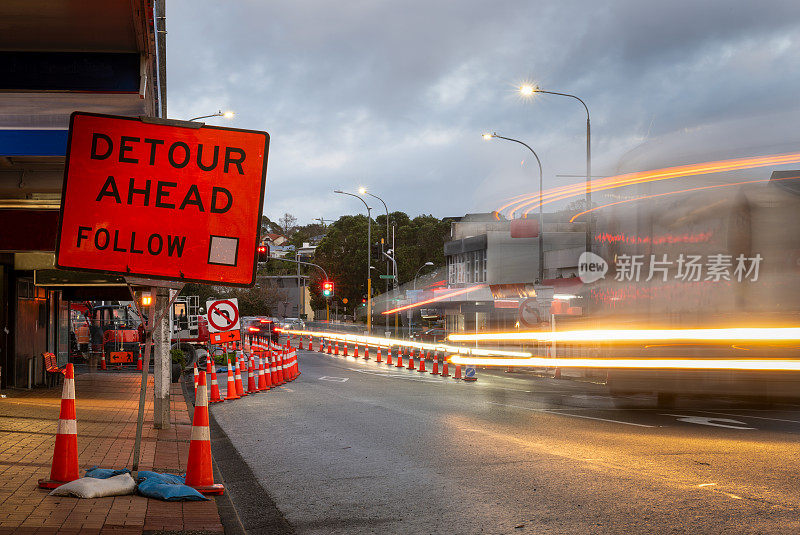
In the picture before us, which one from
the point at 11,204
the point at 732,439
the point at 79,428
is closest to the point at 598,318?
the point at 732,439

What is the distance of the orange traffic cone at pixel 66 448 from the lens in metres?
7.32

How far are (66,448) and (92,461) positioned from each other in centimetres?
178

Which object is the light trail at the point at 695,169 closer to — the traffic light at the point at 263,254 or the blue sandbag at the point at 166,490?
the traffic light at the point at 263,254

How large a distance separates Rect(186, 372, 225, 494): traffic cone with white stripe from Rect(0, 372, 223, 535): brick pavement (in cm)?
45

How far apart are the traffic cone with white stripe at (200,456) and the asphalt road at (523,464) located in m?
0.72

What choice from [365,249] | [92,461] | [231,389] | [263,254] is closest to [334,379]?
[231,389]

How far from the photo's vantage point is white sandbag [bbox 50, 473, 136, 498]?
6.92 metres

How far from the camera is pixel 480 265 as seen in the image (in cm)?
7044

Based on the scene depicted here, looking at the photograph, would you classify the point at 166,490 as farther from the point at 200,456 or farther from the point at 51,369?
the point at 51,369

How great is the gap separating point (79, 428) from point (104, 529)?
668 centimetres

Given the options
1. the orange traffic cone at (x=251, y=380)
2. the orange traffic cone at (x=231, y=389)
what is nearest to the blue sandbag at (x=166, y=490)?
the orange traffic cone at (x=231, y=389)

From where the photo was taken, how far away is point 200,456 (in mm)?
7695

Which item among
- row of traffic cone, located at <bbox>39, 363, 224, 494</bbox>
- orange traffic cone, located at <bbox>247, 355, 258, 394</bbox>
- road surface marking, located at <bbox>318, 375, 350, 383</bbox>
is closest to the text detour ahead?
row of traffic cone, located at <bbox>39, 363, 224, 494</bbox>

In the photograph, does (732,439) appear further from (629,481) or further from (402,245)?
(402,245)
